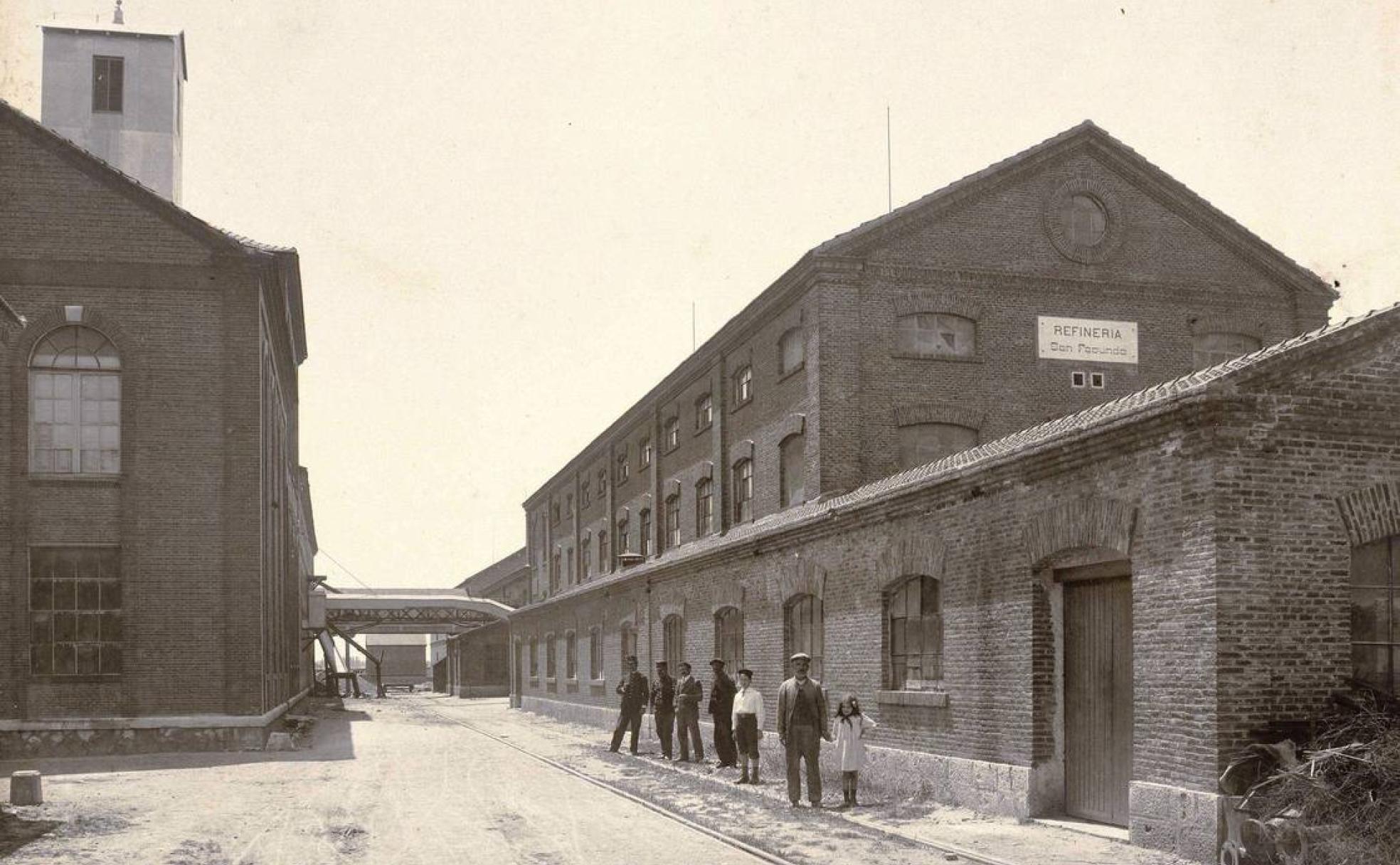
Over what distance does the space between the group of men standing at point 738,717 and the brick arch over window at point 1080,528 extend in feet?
10.4

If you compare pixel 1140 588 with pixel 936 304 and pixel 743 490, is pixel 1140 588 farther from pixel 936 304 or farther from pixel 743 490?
pixel 743 490

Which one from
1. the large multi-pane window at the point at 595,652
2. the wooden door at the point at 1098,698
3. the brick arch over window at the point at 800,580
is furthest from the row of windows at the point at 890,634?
the large multi-pane window at the point at 595,652

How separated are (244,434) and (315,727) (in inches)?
482

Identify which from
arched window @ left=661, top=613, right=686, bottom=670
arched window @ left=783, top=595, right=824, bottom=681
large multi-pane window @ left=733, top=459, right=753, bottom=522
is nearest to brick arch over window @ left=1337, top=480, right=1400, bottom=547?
arched window @ left=783, top=595, right=824, bottom=681

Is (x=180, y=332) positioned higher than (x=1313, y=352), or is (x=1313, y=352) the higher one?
(x=180, y=332)

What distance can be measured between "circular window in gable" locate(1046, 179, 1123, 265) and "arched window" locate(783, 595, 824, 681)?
9.58 metres

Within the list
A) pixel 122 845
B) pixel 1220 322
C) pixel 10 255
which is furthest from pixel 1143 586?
pixel 10 255

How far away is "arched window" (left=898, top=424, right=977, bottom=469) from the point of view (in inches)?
960

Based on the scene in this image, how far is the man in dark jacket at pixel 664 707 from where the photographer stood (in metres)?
22.2

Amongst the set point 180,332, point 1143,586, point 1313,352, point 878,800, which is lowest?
point 878,800

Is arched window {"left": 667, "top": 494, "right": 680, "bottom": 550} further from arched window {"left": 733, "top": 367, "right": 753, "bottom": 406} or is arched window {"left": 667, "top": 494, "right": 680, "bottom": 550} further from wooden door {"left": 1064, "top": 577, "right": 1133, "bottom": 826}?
wooden door {"left": 1064, "top": 577, "right": 1133, "bottom": 826}

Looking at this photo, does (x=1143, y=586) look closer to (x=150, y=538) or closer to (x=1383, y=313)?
(x=1383, y=313)

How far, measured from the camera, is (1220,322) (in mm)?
25516

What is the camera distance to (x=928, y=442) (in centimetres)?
2441
